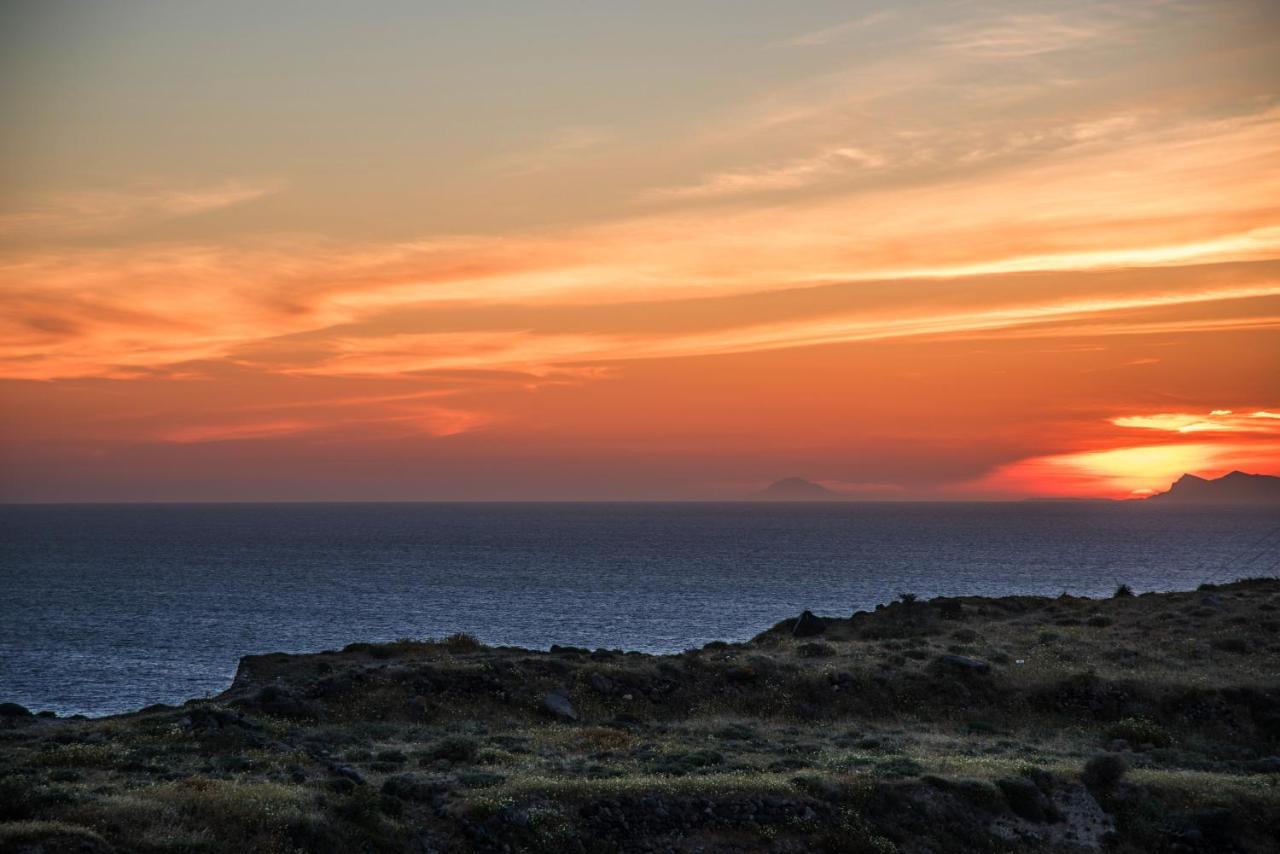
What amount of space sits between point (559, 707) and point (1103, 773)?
22972 mm

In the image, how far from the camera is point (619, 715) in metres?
46.1

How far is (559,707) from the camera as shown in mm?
45625

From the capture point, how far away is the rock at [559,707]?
148 feet

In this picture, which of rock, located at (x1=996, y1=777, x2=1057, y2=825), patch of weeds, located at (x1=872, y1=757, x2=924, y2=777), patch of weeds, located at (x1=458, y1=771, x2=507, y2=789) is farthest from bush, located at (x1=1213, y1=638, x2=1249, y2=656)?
patch of weeds, located at (x1=458, y1=771, x2=507, y2=789)

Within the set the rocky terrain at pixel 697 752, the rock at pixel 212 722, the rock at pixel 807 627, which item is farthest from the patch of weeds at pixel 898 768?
the rock at pixel 807 627

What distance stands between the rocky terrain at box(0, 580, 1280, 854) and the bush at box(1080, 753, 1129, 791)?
8 centimetres

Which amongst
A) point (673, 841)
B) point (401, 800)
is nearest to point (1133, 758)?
point (673, 841)

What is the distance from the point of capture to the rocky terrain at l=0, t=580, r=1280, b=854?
28.4 metres

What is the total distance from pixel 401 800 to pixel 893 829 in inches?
604

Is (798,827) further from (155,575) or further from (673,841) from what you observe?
(155,575)

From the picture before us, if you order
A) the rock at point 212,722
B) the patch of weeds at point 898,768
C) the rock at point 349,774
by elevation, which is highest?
the rock at point 212,722

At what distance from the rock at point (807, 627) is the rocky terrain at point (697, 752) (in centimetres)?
656

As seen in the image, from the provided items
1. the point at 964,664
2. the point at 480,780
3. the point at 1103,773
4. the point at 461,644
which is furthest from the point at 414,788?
the point at 964,664

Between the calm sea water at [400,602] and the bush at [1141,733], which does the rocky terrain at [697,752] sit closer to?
the bush at [1141,733]
